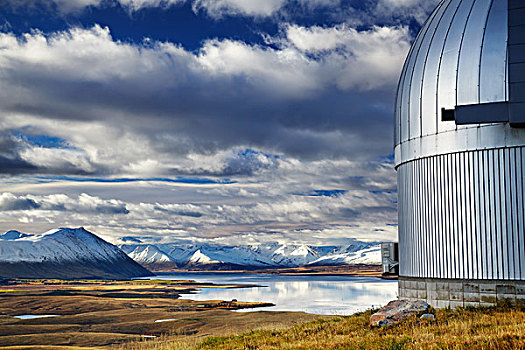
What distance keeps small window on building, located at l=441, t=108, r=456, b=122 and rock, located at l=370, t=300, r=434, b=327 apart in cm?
735

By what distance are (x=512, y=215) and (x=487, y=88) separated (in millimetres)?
4919

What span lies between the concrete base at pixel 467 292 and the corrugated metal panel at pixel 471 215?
0.93 ft

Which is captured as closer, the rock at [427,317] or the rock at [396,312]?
the rock at [427,317]

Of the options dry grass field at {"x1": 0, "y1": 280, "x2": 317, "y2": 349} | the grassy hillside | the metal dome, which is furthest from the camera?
dry grass field at {"x1": 0, "y1": 280, "x2": 317, "y2": 349}

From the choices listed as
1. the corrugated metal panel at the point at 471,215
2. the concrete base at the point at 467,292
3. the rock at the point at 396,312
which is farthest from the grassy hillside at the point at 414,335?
the corrugated metal panel at the point at 471,215

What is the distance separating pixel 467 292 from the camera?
21.6 m

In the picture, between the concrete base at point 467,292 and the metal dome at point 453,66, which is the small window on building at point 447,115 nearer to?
the metal dome at point 453,66

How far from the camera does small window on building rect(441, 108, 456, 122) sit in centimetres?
2267

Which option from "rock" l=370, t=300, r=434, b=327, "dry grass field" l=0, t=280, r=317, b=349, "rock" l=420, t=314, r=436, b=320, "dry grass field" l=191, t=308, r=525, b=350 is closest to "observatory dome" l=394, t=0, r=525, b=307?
"rock" l=370, t=300, r=434, b=327

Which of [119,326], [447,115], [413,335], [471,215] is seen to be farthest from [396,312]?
[119,326]

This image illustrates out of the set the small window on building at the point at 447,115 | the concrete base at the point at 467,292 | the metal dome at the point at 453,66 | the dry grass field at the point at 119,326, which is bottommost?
the dry grass field at the point at 119,326

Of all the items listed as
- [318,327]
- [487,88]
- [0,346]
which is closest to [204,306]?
[0,346]

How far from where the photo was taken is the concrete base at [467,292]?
20.8 metres

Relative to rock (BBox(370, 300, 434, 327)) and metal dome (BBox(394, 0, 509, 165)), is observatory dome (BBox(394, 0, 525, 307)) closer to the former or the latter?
metal dome (BBox(394, 0, 509, 165))
